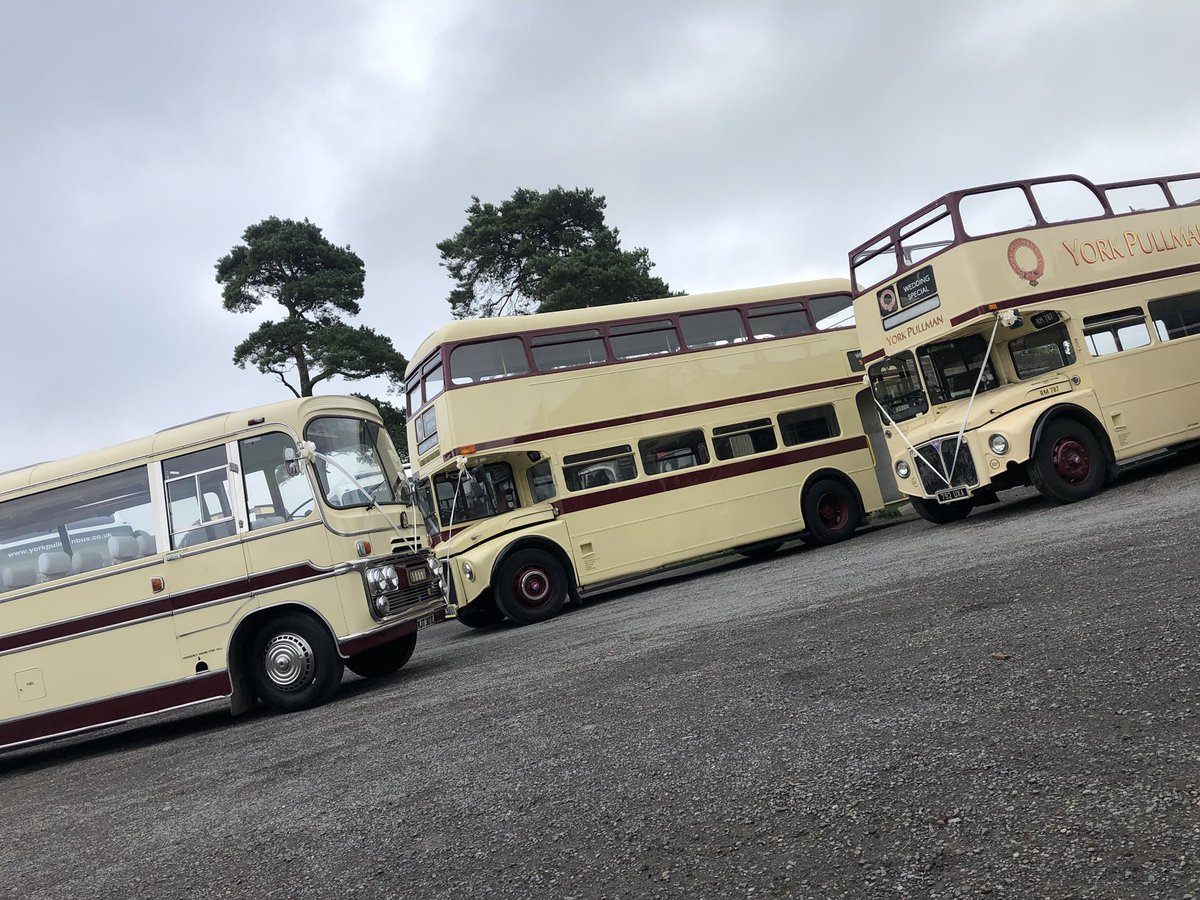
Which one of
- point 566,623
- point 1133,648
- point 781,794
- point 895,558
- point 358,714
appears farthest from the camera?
point 566,623

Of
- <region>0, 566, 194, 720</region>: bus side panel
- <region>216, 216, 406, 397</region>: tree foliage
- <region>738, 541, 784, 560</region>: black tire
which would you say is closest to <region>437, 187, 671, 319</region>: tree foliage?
<region>216, 216, 406, 397</region>: tree foliage

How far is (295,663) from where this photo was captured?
7.50 metres

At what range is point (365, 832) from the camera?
3.68m

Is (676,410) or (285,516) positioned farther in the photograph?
(676,410)

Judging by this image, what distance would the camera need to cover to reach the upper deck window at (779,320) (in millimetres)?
13844

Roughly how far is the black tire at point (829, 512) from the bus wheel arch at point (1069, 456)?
3807 mm

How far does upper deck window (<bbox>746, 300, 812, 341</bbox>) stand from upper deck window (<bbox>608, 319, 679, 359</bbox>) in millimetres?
1441

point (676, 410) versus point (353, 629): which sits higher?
point (676, 410)

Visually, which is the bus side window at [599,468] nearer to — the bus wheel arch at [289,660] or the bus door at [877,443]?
the bus door at [877,443]

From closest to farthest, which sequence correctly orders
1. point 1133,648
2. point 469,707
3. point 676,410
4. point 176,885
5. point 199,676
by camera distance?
point 176,885, point 1133,648, point 469,707, point 199,676, point 676,410

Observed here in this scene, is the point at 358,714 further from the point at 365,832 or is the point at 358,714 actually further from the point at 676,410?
the point at 676,410

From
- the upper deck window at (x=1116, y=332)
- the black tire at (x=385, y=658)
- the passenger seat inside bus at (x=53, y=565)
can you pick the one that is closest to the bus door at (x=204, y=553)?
the passenger seat inside bus at (x=53, y=565)

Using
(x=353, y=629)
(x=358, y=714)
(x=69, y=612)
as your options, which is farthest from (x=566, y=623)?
(x=69, y=612)

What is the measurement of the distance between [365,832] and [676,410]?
32.6 ft
